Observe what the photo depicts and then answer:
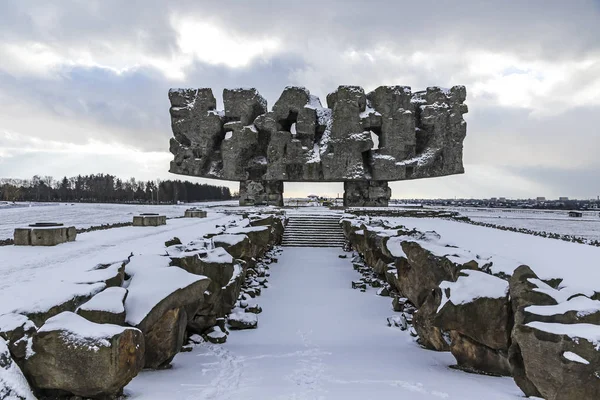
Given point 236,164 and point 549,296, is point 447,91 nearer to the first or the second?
point 236,164

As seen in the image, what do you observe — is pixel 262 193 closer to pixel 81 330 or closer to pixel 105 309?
pixel 105 309

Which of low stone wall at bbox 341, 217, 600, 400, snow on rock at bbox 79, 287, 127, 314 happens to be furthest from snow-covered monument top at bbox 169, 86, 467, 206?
snow on rock at bbox 79, 287, 127, 314

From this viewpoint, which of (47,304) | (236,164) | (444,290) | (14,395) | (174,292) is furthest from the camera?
(236,164)

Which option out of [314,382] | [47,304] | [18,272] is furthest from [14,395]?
[18,272]

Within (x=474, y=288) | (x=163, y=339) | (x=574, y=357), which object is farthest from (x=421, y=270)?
(x=163, y=339)

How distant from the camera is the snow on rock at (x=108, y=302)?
12.2 ft

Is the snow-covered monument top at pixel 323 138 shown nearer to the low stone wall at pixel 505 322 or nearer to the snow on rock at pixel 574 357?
the low stone wall at pixel 505 322

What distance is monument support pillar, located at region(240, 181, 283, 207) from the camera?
3216 centimetres

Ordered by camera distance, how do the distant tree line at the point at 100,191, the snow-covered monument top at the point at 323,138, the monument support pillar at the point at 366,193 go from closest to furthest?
the snow-covered monument top at the point at 323,138 → the monument support pillar at the point at 366,193 → the distant tree line at the point at 100,191

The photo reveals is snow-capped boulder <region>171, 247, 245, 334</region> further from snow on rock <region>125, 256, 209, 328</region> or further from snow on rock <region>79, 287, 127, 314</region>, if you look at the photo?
snow on rock <region>79, 287, 127, 314</region>

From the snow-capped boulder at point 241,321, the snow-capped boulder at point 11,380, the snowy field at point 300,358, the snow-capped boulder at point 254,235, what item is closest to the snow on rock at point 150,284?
the snowy field at point 300,358

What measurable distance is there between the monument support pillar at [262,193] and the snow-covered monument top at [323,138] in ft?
0.28

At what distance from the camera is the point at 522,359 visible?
3736 mm

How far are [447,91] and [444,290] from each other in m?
28.8
